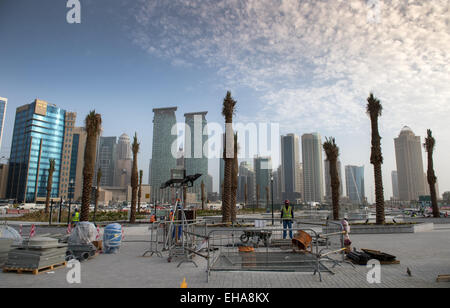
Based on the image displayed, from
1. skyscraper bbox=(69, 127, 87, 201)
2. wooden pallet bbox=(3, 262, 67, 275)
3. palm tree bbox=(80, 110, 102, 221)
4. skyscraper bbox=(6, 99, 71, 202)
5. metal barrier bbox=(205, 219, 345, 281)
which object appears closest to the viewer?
wooden pallet bbox=(3, 262, 67, 275)

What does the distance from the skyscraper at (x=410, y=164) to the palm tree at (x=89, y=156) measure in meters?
213

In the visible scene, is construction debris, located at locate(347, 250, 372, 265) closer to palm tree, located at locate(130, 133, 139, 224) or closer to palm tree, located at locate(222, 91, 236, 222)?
palm tree, located at locate(222, 91, 236, 222)

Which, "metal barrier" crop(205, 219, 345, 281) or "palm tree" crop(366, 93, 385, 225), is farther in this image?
"palm tree" crop(366, 93, 385, 225)

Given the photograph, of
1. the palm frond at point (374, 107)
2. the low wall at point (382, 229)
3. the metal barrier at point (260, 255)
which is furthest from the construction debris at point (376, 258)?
the palm frond at point (374, 107)

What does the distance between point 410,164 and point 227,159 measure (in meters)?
210

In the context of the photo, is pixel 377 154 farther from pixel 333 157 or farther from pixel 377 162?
pixel 333 157

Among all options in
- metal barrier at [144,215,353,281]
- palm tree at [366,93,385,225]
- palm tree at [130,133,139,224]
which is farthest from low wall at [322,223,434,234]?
palm tree at [130,133,139,224]

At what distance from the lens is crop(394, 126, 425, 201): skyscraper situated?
188625 millimetres

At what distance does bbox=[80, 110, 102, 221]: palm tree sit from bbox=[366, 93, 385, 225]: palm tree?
2160 cm
